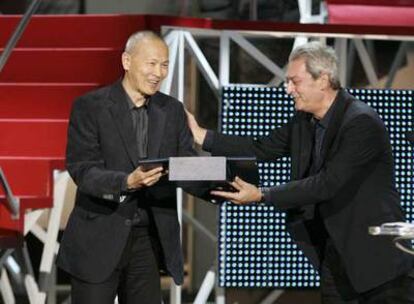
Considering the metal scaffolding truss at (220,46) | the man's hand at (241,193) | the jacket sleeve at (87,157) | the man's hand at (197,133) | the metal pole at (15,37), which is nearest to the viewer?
the jacket sleeve at (87,157)

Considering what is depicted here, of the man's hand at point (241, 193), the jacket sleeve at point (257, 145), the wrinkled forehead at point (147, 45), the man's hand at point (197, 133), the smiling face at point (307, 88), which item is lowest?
the man's hand at point (241, 193)

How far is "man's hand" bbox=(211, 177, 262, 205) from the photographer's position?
16.2 feet

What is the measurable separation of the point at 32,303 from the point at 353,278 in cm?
258

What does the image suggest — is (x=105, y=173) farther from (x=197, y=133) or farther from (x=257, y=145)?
(x=257, y=145)

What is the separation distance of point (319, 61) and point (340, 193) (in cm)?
56

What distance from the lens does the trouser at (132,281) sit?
479 cm

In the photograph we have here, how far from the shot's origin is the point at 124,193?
4.74m

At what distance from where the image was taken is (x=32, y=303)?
669cm

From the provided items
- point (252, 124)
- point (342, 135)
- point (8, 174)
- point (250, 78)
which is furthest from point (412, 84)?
point (342, 135)

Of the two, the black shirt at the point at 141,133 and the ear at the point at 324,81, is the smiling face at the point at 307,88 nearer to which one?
the ear at the point at 324,81

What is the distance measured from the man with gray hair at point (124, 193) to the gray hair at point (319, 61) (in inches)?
23.2

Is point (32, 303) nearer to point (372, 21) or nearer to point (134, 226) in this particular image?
point (134, 226)

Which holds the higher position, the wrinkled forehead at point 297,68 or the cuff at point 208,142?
the wrinkled forehead at point 297,68

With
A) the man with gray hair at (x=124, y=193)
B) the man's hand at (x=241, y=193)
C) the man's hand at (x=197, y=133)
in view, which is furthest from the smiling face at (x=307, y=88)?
the man's hand at (x=197, y=133)
